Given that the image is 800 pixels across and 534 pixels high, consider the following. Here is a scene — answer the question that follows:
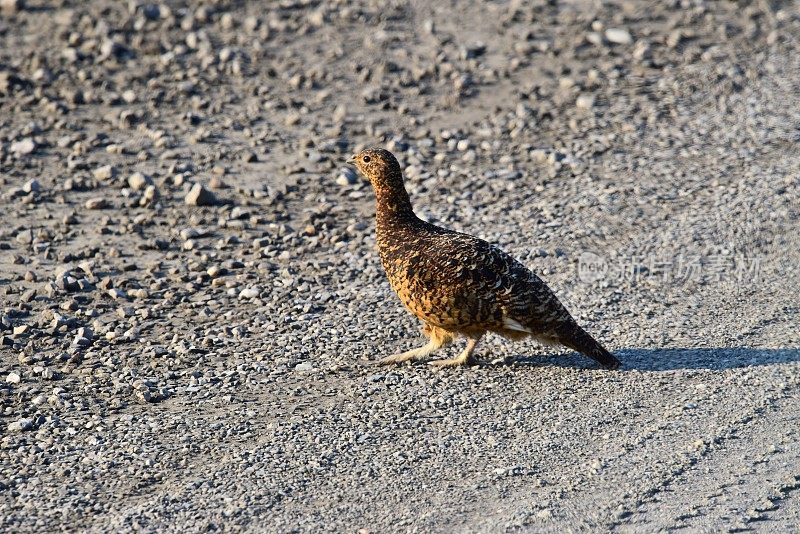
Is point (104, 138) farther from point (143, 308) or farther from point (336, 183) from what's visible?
point (143, 308)

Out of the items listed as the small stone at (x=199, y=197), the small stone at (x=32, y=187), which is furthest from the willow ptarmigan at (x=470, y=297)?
the small stone at (x=32, y=187)

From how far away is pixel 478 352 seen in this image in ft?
29.2

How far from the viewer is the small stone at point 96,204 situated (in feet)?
37.2

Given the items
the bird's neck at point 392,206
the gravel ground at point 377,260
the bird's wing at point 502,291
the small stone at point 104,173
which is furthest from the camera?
the small stone at point 104,173

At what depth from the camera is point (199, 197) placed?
37.8 feet

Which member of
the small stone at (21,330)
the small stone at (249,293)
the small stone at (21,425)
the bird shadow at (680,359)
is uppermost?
the small stone at (21,330)

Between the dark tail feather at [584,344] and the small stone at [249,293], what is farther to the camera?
the small stone at [249,293]

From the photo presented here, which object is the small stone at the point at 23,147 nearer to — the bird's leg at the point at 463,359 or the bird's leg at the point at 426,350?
the bird's leg at the point at 426,350

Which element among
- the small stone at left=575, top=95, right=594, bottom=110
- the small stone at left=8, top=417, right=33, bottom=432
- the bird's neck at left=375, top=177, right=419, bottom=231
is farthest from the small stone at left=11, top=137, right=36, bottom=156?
the small stone at left=575, top=95, right=594, bottom=110

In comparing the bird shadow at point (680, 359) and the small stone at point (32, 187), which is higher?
the small stone at point (32, 187)

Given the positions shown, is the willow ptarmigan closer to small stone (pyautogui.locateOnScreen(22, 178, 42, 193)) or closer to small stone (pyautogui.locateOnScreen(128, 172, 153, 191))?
small stone (pyautogui.locateOnScreen(128, 172, 153, 191))

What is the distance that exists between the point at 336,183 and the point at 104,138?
275cm

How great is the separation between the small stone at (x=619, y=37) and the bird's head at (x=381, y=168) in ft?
23.6

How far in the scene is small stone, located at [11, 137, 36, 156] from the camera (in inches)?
489
